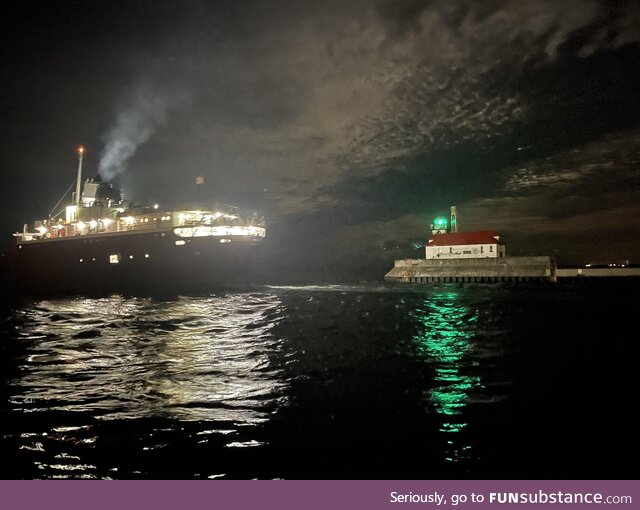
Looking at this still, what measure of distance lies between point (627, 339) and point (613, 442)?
39.9 feet

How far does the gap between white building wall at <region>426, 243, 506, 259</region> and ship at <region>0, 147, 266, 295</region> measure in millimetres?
31014

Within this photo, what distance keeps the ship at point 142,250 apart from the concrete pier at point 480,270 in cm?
2867

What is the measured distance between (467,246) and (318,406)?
203ft

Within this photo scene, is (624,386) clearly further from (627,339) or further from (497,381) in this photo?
(627,339)

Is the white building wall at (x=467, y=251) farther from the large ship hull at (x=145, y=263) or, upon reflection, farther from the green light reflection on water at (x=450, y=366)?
the green light reflection on water at (x=450, y=366)

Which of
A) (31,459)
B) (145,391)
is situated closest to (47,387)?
(145,391)

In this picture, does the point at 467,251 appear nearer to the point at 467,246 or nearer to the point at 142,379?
the point at 467,246

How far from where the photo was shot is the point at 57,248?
59719 mm

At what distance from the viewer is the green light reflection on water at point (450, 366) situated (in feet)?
20.7

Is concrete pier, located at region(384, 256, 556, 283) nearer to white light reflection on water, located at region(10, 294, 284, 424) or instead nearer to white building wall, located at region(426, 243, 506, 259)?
white building wall, located at region(426, 243, 506, 259)

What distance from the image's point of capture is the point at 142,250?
5119 centimetres

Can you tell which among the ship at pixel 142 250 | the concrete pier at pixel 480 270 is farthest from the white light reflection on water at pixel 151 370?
the concrete pier at pixel 480 270

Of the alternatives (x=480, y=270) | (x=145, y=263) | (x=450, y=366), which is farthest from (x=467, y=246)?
(x=450, y=366)
